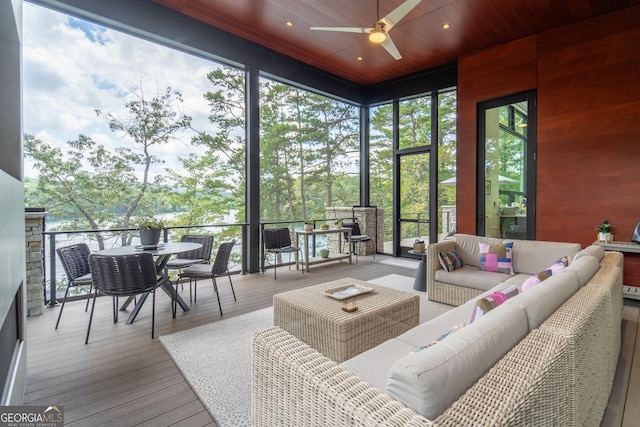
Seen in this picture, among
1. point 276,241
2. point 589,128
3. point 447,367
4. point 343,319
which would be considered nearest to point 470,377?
point 447,367

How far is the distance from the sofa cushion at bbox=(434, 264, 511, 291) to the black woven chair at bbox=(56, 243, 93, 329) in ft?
12.5

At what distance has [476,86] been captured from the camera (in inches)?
215

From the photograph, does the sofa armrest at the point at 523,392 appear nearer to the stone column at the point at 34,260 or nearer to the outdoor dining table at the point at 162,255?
the outdoor dining table at the point at 162,255

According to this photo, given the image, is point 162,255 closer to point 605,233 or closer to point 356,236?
point 356,236

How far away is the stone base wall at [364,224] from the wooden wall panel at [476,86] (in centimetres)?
206

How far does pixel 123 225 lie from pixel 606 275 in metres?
6.32

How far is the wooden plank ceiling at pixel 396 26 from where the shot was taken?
4.17 m

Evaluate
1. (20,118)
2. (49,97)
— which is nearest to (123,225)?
(49,97)

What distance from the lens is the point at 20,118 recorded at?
7.02 feet

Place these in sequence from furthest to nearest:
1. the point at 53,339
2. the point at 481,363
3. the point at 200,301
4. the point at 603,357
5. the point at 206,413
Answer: the point at 200,301 < the point at 53,339 < the point at 206,413 < the point at 603,357 < the point at 481,363

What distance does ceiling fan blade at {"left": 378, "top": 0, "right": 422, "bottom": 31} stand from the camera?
9.85 feet

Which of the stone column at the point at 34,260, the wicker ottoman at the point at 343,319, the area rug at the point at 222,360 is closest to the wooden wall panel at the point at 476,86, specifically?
the area rug at the point at 222,360

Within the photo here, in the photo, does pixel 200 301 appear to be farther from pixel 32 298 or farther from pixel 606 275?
pixel 606 275

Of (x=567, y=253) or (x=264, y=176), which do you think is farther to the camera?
(x=264, y=176)
